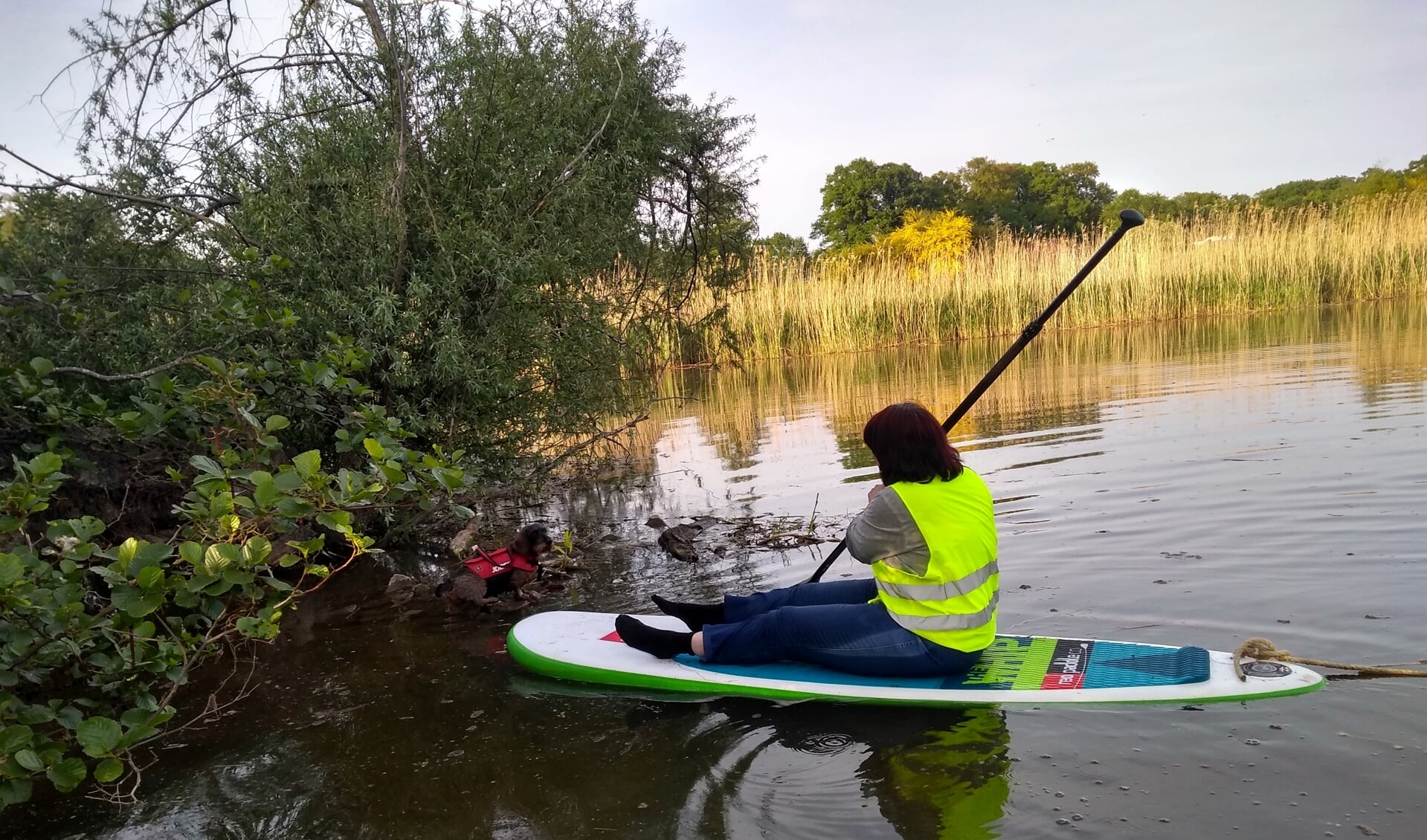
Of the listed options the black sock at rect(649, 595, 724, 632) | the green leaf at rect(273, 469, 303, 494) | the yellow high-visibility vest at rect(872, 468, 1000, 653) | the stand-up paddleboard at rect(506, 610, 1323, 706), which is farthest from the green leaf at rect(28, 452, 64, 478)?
the yellow high-visibility vest at rect(872, 468, 1000, 653)

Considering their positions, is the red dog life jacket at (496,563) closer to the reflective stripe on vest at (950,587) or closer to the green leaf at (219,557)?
the green leaf at (219,557)

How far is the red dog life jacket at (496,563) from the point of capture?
18.6 ft

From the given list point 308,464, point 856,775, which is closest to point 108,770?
point 308,464

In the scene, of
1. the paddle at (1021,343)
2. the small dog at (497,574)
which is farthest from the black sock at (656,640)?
the small dog at (497,574)

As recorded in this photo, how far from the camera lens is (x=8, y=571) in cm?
267

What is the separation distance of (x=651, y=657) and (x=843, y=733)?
3.69 feet

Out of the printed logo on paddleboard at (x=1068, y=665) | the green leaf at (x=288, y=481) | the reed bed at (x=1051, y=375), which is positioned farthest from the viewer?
the reed bed at (x=1051, y=375)

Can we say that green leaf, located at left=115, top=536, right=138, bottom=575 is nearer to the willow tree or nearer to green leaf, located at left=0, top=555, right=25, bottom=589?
green leaf, located at left=0, top=555, right=25, bottom=589

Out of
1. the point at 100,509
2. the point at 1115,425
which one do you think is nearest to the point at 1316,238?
the point at 1115,425

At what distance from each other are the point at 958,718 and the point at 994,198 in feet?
181

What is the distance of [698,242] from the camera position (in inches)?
427

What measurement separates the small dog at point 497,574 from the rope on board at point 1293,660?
12.7ft

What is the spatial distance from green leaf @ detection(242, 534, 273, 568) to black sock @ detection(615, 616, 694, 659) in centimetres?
183

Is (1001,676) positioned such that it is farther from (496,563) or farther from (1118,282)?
(1118,282)
